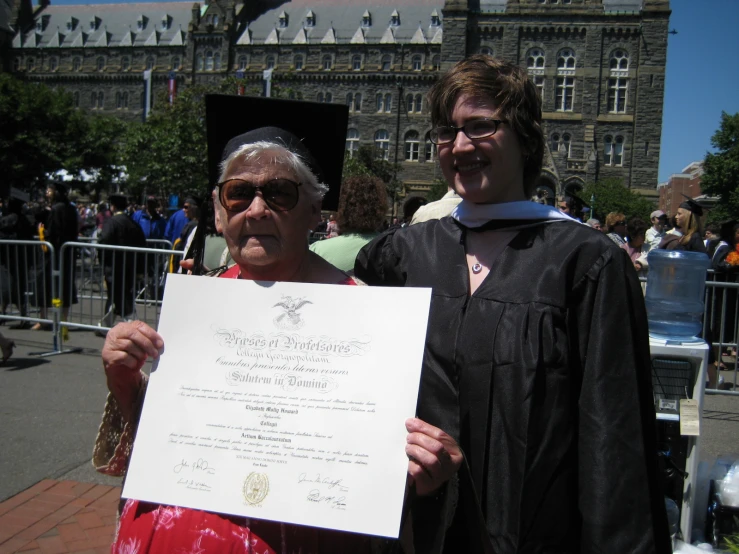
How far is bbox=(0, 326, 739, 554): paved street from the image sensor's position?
3.79 metres

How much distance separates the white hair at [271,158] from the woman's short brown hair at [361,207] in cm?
303

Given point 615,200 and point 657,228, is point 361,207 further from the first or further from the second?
point 615,200

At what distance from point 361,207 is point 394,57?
54477mm

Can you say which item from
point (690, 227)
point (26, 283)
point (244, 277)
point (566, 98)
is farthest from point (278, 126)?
point (566, 98)

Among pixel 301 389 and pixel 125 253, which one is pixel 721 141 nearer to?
pixel 125 253

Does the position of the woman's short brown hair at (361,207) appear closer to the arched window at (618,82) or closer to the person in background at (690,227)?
the person in background at (690,227)

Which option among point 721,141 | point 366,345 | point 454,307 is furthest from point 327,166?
point 721,141

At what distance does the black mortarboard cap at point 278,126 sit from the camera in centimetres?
194

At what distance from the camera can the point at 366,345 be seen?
1521 mm

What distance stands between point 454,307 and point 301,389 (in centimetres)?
53

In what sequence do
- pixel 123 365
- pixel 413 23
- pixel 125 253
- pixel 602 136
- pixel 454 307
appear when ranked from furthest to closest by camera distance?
pixel 413 23
pixel 602 136
pixel 125 253
pixel 454 307
pixel 123 365

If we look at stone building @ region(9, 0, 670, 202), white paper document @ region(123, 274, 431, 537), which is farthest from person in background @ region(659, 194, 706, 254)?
stone building @ region(9, 0, 670, 202)
